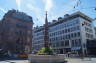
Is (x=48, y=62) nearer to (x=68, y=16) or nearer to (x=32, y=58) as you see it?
(x=32, y=58)

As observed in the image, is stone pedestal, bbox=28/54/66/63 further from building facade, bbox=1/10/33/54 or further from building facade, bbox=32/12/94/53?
building facade, bbox=32/12/94/53

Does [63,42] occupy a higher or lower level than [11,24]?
lower

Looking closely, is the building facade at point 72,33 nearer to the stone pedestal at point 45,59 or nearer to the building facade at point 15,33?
the building facade at point 15,33

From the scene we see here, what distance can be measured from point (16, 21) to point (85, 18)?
3194 centimetres

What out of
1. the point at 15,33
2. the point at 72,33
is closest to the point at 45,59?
the point at 15,33

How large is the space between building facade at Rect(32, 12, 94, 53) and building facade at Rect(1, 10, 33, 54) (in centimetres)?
2086

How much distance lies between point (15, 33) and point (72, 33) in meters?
26.5

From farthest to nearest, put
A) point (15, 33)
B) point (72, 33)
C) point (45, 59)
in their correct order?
point (72, 33) < point (15, 33) < point (45, 59)

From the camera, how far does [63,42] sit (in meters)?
73.2

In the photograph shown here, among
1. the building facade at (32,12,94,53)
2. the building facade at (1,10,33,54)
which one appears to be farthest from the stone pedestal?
the building facade at (32,12,94,53)

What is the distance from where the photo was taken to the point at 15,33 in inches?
2083

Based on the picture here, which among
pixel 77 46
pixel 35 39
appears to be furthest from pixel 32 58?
pixel 35 39

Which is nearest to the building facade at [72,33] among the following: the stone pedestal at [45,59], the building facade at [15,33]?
the building facade at [15,33]

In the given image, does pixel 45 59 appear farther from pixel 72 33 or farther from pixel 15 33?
pixel 72 33
